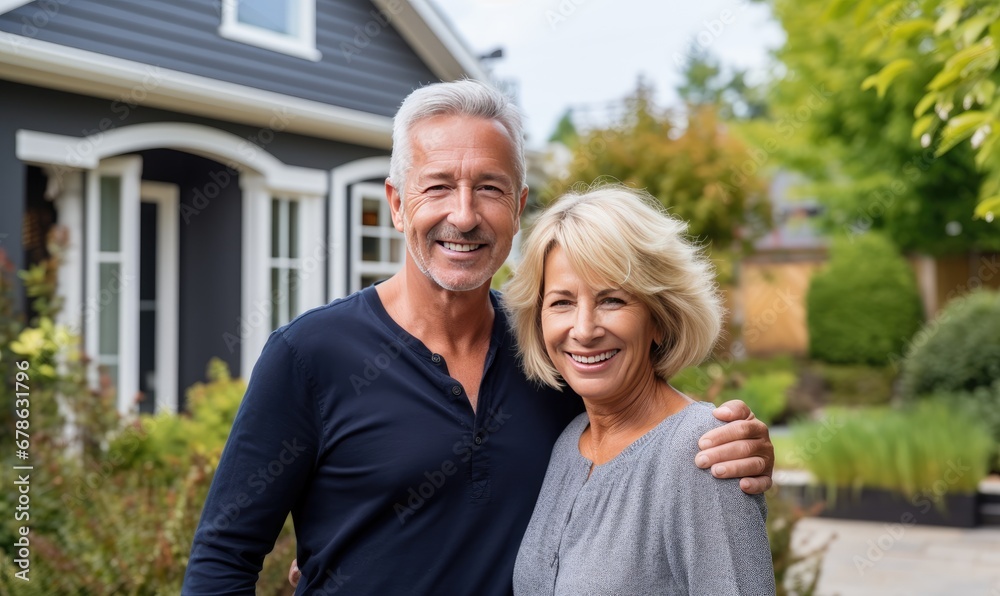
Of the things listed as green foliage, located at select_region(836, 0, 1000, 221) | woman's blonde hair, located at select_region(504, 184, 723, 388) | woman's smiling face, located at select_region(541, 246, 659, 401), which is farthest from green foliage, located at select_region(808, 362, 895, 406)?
woman's smiling face, located at select_region(541, 246, 659, 401)

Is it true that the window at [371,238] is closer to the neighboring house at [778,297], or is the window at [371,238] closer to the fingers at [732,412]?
the fingers at [732,412]

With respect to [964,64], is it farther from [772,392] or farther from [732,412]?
[772,392]

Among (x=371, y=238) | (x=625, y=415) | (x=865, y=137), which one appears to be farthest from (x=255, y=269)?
(x=865, y=137)

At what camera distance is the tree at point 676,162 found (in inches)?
519

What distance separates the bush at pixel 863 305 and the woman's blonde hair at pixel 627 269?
53.2ft

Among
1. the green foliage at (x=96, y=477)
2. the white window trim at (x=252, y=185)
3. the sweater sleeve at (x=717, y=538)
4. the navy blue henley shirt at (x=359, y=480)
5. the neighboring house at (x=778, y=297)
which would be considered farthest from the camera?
the neighboring house at (x=778, y=297)

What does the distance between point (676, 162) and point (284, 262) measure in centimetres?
629

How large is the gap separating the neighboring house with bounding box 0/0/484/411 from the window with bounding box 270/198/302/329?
2 cm

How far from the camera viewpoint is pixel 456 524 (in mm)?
2041

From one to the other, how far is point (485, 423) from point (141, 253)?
7793 millimetres

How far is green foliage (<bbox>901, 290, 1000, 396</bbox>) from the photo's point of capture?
992 cm
